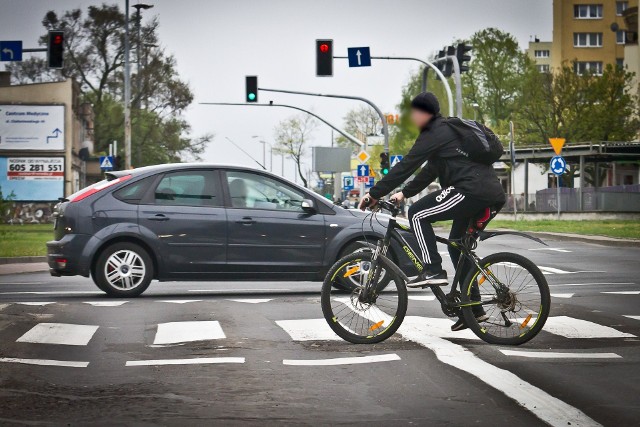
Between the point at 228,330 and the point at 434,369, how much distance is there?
301 cm

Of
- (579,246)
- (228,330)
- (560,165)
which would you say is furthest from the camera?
(560,165)

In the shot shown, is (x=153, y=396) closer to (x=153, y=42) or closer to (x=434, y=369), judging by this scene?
(x=434, y=369)

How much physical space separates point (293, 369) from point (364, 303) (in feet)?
5.32

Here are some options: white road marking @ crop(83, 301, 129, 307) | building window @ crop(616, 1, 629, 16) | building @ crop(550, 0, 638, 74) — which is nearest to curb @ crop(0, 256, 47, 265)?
white road marking @ crop(83, 301, 129, 307)

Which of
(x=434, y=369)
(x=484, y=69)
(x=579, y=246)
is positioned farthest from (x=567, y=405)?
(x=484, y=69)

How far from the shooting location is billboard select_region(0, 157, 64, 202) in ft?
214

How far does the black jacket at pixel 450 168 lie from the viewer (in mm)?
8992

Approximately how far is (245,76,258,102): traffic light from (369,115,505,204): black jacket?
1207 inches

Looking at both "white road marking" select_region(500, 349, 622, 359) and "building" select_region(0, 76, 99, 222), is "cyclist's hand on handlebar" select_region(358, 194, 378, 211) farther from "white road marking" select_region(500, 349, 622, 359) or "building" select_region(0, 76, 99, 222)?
"building" select_region(0, 76, 99, 222)

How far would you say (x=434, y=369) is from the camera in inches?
300

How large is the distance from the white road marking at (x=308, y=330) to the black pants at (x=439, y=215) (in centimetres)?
101

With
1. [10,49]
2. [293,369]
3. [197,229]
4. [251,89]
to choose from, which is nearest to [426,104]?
[293,369]

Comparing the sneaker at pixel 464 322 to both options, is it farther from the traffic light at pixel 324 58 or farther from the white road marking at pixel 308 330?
the traffic light at pixel 324 58

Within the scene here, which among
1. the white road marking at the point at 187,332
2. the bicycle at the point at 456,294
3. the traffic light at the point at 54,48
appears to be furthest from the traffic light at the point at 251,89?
the bicycle at the point at 456,294
